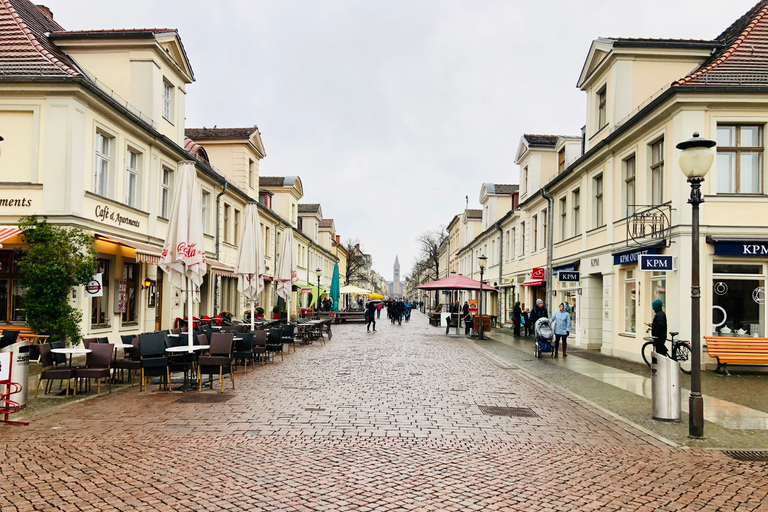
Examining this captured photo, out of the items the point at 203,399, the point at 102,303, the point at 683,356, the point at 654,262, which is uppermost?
the point at 654,262

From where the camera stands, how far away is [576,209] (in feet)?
80.0

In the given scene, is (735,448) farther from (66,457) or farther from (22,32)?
(22,32)

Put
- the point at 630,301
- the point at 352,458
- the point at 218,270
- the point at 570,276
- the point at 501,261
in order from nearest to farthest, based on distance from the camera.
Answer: the point at 352,458 → the point at 630,301 → the point at 570,276 → the point at 218,270 → the point at 501,261

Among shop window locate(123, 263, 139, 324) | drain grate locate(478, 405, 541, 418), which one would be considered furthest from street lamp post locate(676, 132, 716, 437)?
shop window locate(123, 263, 139, 324)

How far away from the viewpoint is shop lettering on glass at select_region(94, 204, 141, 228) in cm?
1638

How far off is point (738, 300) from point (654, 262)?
9.74 feet

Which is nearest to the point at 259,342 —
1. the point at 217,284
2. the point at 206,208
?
the point at 217,284

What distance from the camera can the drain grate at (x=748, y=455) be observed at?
22.4ft

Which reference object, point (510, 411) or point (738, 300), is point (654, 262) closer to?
point (738, 300)

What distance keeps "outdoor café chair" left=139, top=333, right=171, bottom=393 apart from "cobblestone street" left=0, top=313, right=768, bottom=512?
0.56 metres

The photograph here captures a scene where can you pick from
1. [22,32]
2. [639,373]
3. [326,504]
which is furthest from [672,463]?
[22,32]

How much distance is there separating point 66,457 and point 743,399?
1078 cm

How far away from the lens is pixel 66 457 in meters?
6.33

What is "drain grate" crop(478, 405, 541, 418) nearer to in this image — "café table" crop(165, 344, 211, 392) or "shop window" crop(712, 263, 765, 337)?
"café table" crop(165, 344, 211, 392)
